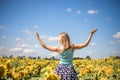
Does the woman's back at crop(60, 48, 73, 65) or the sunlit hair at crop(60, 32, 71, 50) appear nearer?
the sunlit hair at crop(60, 32, 71, 50)

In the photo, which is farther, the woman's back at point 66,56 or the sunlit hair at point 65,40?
the woman's back at point 66,56

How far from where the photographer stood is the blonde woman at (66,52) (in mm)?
5551

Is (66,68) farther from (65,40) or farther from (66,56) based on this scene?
(65,40)

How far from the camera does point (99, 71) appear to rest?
29.1 ft

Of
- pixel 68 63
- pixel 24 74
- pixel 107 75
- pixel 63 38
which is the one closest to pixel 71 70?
pixel 68 63

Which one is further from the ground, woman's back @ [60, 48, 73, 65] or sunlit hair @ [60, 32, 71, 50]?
sunlit hair @ [60, 32, 71, 50]

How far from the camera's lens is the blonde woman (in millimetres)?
5551

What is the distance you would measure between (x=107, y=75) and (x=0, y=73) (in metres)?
6.03

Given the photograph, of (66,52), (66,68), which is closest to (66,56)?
(66,52)

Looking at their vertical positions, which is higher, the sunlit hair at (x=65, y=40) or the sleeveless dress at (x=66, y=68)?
the sunlit hair at (x=65, y=40)

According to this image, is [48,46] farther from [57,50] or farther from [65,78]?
[65,78]

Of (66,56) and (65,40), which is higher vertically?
(65,40)

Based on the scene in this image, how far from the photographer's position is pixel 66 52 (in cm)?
562

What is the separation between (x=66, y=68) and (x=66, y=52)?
0.31m
